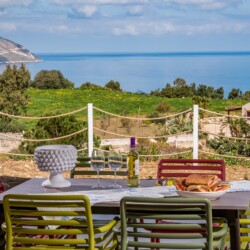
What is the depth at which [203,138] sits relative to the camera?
33.3ft

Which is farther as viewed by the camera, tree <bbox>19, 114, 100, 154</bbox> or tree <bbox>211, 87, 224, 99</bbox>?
tree <bbox>211, 87, 224, 99</bbox>

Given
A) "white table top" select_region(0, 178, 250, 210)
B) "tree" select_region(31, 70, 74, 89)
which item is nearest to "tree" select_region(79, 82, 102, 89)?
"tree" select_region(31, 70, 74, 89)

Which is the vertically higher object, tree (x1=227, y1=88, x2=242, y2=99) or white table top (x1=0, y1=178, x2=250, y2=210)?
tree (x1=227, y1=88, x2=242, y2=99)

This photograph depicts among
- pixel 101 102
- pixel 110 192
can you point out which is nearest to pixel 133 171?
pixel 110 192

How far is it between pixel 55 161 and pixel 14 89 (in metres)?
13.1

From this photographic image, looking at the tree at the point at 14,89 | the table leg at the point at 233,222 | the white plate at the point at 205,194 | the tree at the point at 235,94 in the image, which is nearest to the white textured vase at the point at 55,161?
the white plate at the point at 205,194

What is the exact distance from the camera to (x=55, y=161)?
3.16 meters

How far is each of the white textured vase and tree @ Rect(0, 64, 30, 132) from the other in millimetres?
10847

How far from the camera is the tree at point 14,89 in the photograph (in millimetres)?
14516

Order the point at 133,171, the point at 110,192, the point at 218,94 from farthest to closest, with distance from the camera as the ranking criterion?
the point at 218,94
the point at 133,171
the point at 110,192

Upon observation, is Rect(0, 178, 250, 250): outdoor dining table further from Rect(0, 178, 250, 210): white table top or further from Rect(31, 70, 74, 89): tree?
Rect(31, 70, 74, 89): tree

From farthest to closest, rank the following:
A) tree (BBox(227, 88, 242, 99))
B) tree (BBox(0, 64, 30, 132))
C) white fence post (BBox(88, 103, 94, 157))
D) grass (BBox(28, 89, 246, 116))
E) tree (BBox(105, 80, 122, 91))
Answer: tree (BBox(105, 80, 122, 91))
tree (BBox(227, 88, 242, 99))
grass (BBox(28, 89, 246, 116))
tree (BBox(0, 64, 30, 132))
white fence post (BBox(88, 103, 94, 157))

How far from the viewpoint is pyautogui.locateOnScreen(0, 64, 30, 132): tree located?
14.5 metres

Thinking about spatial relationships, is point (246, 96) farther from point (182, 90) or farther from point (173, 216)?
point (173, 216)
